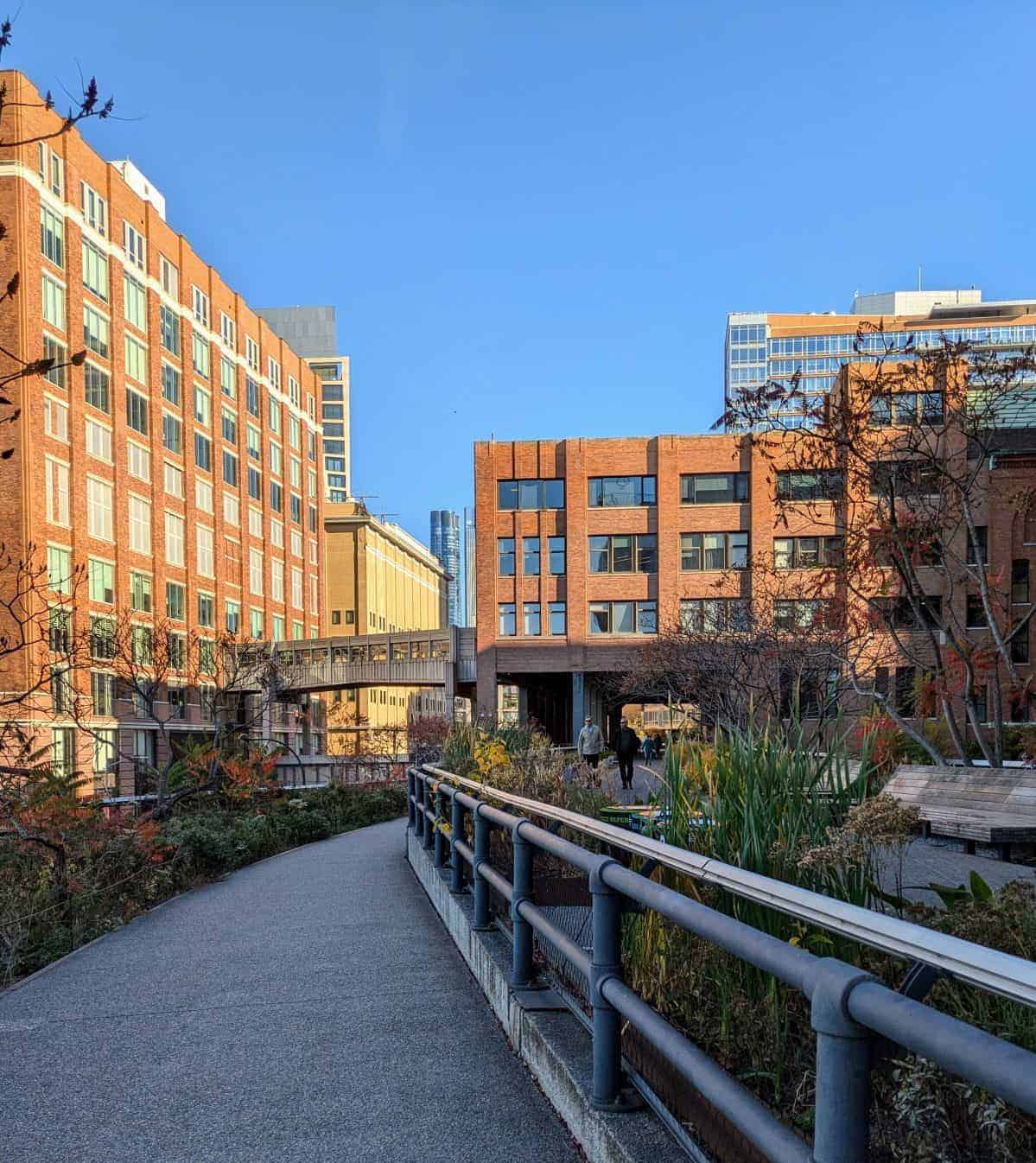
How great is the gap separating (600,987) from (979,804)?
9.40 meters

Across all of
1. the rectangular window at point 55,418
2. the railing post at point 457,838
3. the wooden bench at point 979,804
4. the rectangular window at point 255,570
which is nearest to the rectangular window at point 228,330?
the rectangular window at point 255,570

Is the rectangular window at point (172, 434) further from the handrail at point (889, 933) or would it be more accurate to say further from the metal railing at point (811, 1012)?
the handrail at point (889, 933)

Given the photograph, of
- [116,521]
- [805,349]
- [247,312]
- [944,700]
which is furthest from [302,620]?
[805,349]

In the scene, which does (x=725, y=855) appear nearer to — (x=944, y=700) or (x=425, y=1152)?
(x=425, y=1152)

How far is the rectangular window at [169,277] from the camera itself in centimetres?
6005

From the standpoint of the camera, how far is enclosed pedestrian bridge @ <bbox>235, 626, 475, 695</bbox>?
53625 mm

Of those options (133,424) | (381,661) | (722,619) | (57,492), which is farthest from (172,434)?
(722,619)

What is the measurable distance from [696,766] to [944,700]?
1098 cm

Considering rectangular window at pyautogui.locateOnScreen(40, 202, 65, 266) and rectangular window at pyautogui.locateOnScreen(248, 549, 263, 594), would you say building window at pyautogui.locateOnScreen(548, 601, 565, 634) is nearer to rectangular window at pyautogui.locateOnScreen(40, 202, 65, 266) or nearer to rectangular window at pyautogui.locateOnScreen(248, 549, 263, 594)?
rectangular window at pyautogui.locateOnScreen(40, 202, 65, 266)

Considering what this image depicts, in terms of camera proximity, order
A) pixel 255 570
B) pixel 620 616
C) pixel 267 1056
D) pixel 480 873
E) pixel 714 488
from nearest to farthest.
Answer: pixel 267 1056
pixel 480 873
pixel 714 488
pixel 620 616
pixel 255 570

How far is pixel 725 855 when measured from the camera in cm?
463

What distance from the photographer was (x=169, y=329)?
60.8 meters

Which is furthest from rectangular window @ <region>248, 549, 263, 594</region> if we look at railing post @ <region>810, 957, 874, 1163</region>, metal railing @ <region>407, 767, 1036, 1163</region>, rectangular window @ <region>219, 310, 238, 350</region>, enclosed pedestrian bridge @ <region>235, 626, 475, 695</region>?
railing post @ <region>810, 957, 874, 1163</region>

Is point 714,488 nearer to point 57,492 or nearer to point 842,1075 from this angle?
point 57,492
